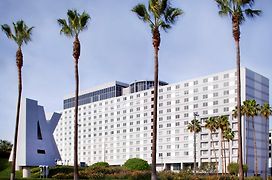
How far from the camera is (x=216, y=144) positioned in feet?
446

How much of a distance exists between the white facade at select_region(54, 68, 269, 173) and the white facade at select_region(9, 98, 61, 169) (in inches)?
2654

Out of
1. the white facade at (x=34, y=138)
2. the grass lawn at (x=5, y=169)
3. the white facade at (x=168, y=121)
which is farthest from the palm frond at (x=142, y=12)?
the white facade at (x=168, y=121)

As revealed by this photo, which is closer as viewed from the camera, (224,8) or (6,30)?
(224,8)

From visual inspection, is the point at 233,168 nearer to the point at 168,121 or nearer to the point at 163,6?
the point at 168,121

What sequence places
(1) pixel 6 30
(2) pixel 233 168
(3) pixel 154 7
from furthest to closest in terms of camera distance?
(2) pixel 233 168, (1) pixel 6 30, (3) pixel 154 7

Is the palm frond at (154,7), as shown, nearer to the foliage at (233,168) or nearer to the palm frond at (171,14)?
the palm frond at (171,14)

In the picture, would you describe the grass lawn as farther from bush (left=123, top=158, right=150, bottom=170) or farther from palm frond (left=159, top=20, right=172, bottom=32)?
palm frond (left=159, top=20, right=172, bottom=32)

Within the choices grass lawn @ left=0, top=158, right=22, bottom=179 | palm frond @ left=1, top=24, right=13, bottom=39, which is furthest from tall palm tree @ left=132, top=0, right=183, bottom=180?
grass lawn @ left=0, top=158, right=22, bottom=179

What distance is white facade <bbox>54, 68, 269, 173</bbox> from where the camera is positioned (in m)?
136

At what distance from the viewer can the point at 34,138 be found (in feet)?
258

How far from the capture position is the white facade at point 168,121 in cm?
13600

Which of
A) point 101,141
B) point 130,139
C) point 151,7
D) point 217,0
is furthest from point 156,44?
point 101,141

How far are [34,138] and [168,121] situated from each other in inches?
3085

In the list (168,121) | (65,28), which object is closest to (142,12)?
(65,28)
